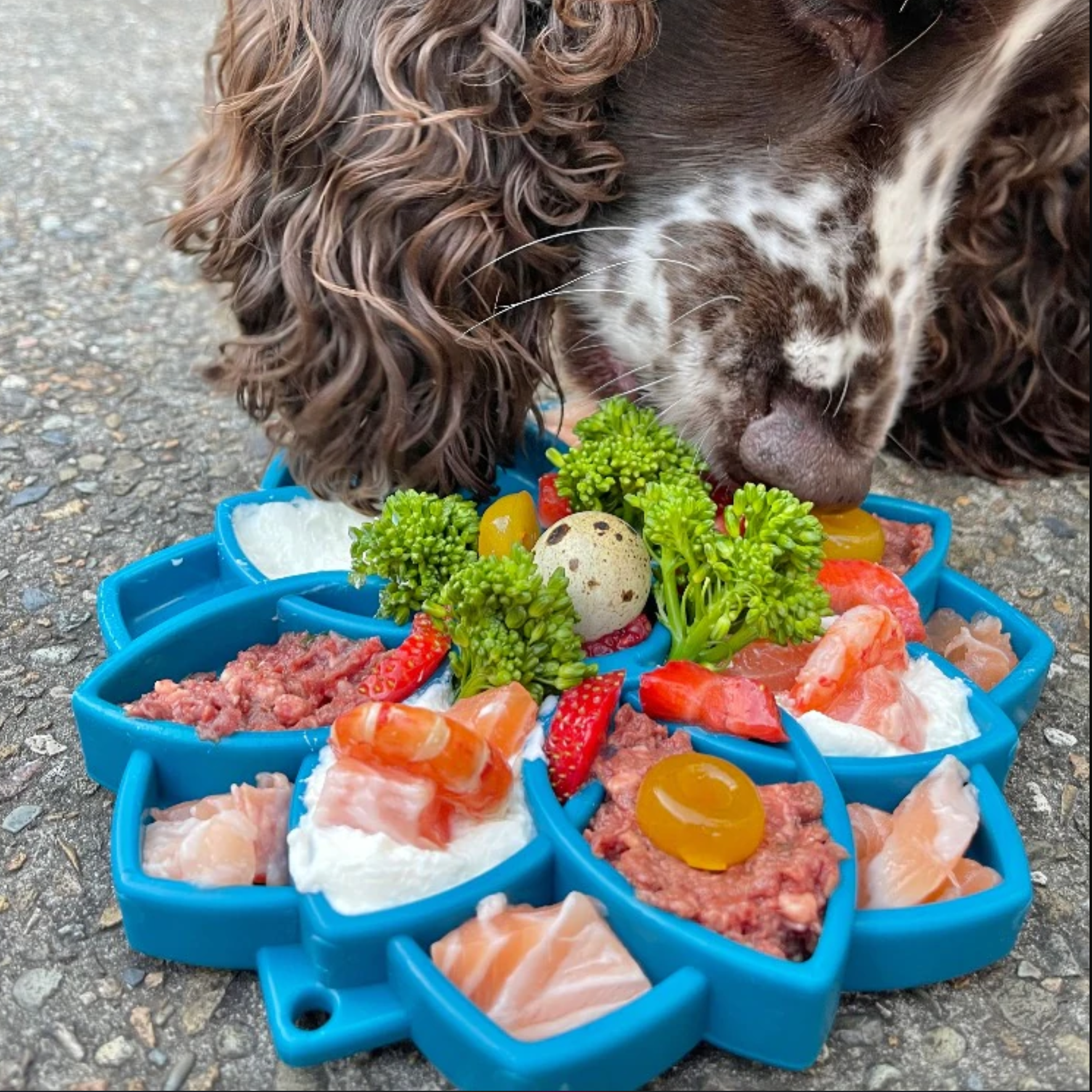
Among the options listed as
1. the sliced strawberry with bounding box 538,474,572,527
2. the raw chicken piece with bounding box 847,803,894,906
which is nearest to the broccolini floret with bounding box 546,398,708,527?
the sliced strawberry with bounding box 538,474,572,527

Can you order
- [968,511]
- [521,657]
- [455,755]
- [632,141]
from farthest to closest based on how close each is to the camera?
[968,511] < [632,141] < [521,657] < [455,755]

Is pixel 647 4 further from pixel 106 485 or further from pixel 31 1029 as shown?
pixel 31 1029

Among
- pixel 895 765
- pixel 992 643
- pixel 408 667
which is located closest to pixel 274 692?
pixel 408 667

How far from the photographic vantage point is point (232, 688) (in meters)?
1.61

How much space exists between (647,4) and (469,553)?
82 centimetres

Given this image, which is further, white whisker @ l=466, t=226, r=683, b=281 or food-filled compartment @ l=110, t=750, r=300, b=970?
white whisker @ l=466, t=226, r=683, b=281

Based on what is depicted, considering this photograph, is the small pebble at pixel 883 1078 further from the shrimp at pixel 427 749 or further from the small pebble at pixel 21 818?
the small pebble at pixel 21 818

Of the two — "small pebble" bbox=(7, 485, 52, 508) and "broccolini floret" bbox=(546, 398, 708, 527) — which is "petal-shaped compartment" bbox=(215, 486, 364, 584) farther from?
"small pebble" bbox=(7, 485, 52, 508)

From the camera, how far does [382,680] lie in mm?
1621

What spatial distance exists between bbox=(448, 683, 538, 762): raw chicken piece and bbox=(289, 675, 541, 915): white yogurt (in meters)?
0.10

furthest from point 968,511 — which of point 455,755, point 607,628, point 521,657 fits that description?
point 455,755

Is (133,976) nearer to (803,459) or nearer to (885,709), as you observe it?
(885,709)

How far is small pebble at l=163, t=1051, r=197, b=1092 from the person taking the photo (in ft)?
4.43

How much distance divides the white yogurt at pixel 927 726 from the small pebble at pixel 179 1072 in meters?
0.75
